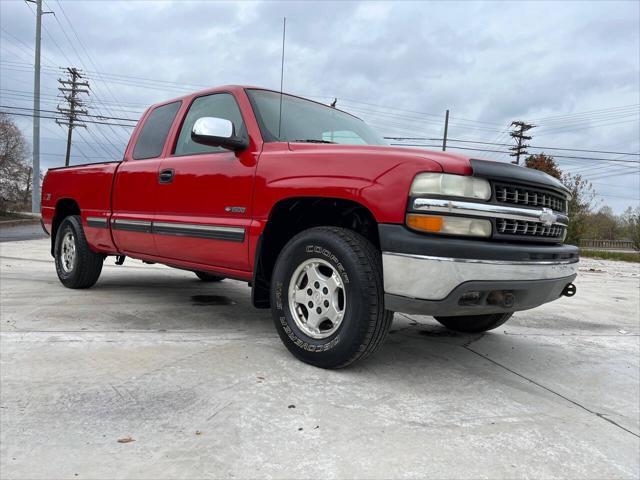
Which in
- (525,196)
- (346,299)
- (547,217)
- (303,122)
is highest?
(303,122)

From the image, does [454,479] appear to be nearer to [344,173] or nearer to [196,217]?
[344,173]

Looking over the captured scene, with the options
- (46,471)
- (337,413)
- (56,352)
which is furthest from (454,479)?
(56,352)

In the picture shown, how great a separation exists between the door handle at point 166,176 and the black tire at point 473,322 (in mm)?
2539

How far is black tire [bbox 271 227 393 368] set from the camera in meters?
2.74

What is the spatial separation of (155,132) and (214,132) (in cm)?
165

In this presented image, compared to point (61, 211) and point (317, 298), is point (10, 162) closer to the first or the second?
point (61, 211)

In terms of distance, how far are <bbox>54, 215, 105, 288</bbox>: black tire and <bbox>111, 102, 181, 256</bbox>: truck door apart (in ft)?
2.38

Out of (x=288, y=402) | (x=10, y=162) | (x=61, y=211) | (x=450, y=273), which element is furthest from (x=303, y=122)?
(x=10, y=162)

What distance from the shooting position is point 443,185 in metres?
2.61

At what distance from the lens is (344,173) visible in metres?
2.86

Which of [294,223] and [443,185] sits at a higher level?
[443,185]

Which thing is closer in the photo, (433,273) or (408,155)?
(433,273)

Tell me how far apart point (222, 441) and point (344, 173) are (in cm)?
154

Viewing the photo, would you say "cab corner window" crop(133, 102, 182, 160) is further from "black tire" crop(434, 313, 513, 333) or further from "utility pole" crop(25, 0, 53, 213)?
"utility pole" crop(25, 0, 53, 213)
